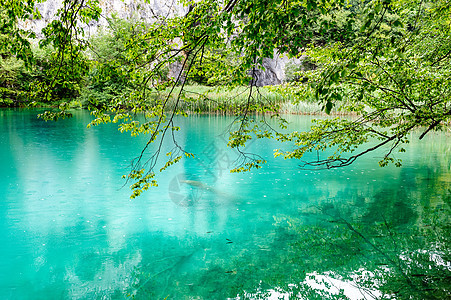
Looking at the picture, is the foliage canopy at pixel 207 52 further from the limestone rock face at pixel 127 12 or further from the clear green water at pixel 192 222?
the limestone rock face at pixel 127 12

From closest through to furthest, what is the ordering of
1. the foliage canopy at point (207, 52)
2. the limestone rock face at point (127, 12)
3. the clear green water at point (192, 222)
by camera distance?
1. the foliage canopy at point (207, 52)
2. the clear green water at point (192, 222)
3. the limestone rock face at point (127, 12)

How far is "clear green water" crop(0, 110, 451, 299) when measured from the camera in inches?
135

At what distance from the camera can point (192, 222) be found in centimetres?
496

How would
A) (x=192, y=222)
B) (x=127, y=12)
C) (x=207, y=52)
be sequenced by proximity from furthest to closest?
(x=127, y=12), (x=192, y=222), (x=207, y=52)

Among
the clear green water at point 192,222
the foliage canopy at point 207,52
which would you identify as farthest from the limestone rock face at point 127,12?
the foliage canopy at point 207,52

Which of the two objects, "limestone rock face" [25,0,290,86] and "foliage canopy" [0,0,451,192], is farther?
"limestone rock face" [25,0,290,86]

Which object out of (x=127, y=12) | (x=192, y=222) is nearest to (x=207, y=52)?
(x=192, y=222)

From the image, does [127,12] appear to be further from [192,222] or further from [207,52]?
[192,222]

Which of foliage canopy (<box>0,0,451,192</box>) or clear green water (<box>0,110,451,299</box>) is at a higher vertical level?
foliage canopy (<box>0,0,451,192</box>)

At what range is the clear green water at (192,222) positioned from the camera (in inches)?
135

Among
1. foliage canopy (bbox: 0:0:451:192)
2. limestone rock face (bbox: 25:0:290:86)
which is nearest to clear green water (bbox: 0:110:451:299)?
foliage canopy (bbox: 0:0:451:192)

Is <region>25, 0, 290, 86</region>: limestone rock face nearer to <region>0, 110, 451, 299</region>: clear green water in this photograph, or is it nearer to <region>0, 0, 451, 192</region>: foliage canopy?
<region>0, 110, 451, 299</region>: clear green water

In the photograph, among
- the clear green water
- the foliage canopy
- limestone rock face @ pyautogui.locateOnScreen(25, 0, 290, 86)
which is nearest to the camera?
the foliage canopy

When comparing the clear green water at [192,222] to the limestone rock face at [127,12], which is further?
the limestone rock face at [127,12]
